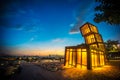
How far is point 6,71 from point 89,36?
68.1 feet

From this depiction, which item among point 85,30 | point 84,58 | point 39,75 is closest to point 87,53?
point 84,58

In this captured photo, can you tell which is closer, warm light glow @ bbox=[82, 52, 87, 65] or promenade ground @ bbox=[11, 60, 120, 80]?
promenade ground @ bbox=[11, 60, 120, 80]

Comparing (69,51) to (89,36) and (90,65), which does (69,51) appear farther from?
(89,36)

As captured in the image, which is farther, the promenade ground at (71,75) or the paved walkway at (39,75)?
the paved walkway at (39,75)

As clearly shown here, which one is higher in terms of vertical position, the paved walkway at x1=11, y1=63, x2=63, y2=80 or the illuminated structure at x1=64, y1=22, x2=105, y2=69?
the illuminated structure at x1=64, y1=22, x2=105, y2=69

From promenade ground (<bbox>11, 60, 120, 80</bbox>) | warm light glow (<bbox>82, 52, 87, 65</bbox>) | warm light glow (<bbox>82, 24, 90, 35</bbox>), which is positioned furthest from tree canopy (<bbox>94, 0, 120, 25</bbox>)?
warm light glow (<bbox>82, 24, 90, 35</bbox>)

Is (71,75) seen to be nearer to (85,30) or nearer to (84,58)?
(84,58)

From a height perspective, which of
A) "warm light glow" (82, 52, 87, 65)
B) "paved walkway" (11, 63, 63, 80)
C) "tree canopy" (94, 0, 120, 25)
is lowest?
"paved walkway" (11, 63, 63, 80)

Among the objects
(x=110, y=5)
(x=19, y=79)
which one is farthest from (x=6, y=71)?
(x=110, y=5)

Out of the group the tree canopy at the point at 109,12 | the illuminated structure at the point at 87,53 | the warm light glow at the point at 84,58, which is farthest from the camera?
the warm light glow at the point at 84,58

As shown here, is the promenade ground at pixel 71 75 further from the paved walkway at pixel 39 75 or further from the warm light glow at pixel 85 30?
the warm light glow at pixel 85 30

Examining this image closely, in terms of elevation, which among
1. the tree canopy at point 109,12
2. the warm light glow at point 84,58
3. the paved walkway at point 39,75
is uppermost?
the tree canopy at point 109,12

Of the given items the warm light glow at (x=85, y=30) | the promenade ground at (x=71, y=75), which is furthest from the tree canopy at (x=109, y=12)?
the warm light glow at (x=85, y=30)

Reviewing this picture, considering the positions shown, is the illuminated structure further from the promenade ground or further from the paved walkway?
the paved walkway
